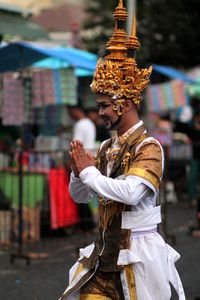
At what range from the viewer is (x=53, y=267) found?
8547 mm

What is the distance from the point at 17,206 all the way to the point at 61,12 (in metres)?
21.6

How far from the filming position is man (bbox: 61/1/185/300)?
4.02 meters

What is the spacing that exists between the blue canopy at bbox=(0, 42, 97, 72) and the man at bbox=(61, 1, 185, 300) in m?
5.15

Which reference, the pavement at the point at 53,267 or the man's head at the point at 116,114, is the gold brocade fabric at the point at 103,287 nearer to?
the man's head at the point at 116,114

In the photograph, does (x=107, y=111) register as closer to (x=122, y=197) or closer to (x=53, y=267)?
(x=122, y=197)

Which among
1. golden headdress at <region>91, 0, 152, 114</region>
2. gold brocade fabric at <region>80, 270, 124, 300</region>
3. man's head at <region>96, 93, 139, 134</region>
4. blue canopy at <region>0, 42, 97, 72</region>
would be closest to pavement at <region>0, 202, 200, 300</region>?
blue canopy at <region>0, 42, 97, 72</region>

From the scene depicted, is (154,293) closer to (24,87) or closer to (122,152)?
(122,152)

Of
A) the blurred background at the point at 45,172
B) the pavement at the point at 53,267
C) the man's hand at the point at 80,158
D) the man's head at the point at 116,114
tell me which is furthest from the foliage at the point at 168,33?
the man's hand at the point at 80,158

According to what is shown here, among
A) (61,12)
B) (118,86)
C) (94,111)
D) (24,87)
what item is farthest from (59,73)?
(61,12)

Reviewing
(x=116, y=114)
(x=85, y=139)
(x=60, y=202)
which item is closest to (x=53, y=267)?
(x=60, y=202)

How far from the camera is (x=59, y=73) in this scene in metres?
10.6

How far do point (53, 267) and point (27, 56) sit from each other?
10.3 ft

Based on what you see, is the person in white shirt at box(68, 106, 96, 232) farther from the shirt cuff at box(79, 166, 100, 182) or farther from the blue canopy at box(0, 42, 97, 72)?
the shirt cuff at box(79, 166, 100, 182)

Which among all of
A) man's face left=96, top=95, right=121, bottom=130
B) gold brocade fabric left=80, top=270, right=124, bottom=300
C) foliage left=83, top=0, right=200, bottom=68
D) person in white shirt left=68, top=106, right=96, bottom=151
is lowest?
gold brocade fabric left=80, top=270, right=124, bottom=300
